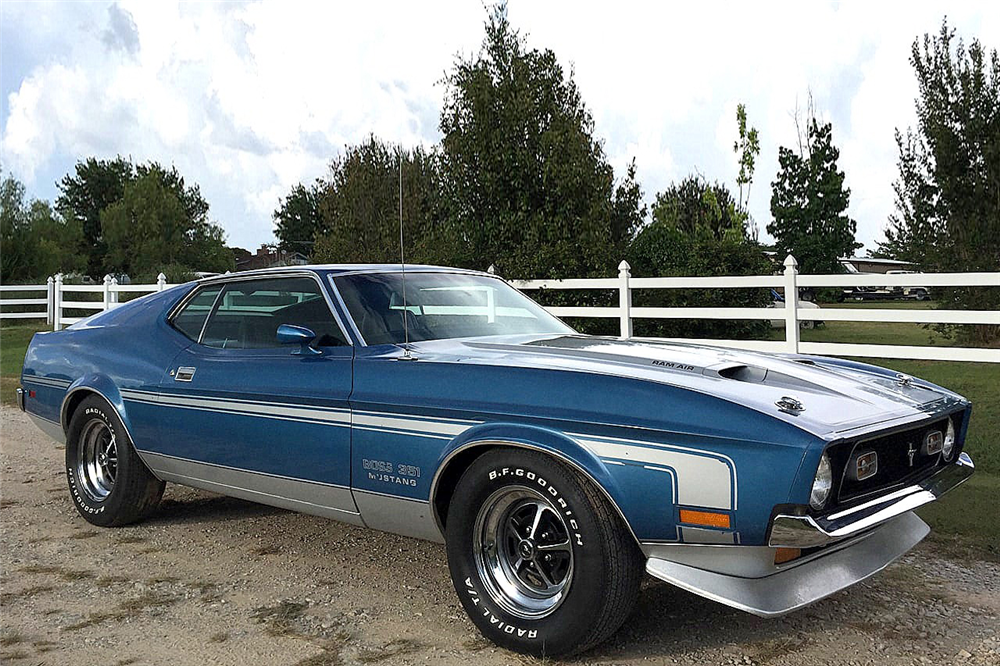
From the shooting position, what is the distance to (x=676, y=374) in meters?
3.44

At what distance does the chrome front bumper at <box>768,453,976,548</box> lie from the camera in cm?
293

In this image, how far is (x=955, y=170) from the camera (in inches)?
662

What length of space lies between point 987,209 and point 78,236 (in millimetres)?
52860

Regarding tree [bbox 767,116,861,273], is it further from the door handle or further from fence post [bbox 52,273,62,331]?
the door handle

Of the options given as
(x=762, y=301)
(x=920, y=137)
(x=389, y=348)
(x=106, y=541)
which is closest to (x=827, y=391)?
(x=389, y=348)

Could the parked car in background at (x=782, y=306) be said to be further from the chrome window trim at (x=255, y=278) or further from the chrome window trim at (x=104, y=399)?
the chrome window trim at (x=104, y=399)

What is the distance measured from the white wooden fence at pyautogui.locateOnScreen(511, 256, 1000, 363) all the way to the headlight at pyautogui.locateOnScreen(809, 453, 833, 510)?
5.78 meters

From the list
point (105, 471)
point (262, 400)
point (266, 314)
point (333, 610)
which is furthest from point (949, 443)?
point (105, 471)

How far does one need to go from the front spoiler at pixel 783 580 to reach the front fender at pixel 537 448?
238mm

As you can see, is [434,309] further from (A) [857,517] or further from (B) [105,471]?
(B) [105,471]

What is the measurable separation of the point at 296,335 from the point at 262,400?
457mm

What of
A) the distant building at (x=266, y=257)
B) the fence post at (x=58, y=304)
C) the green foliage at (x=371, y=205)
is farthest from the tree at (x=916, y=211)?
the distant building at (x=266, y=257)

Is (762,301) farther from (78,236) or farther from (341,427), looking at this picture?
(78,236)

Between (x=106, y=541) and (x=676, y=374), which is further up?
(x=676, y=374)
